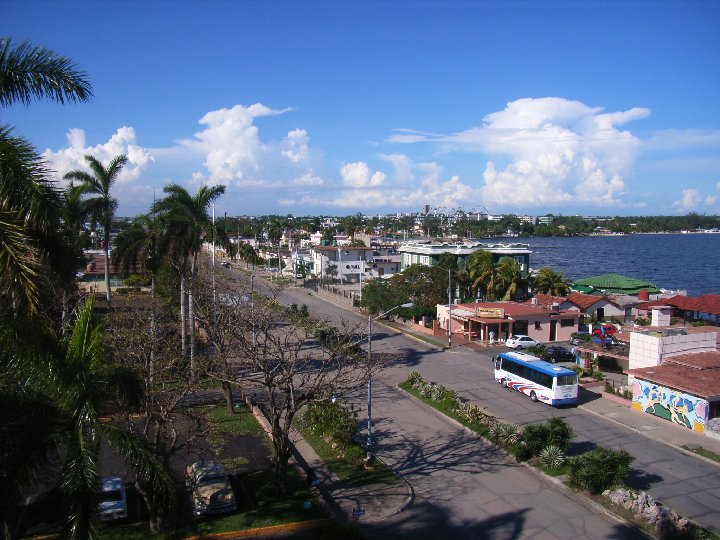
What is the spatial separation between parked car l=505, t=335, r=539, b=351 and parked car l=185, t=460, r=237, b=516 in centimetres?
2627

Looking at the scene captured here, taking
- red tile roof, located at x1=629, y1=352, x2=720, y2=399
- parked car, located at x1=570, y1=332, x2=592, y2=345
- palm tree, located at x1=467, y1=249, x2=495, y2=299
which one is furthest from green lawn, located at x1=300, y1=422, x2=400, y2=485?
palm tree, located at x1=467, y1=249, x2=495, y2=299

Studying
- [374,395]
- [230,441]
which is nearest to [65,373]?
[230,441]

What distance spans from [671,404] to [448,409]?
29.2 ft

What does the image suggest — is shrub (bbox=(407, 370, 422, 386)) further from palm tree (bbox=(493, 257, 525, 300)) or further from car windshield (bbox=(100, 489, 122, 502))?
palm tree (bbox=(493, 257, 525, 300))

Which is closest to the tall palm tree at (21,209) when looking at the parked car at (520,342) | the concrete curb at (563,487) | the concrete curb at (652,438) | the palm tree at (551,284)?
the concrete curb at (563,487)

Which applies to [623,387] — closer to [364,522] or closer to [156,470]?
[364,522]

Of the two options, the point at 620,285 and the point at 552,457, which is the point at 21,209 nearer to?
the point at 552,457

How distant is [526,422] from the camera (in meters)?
23.4

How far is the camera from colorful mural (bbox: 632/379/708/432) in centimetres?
2205

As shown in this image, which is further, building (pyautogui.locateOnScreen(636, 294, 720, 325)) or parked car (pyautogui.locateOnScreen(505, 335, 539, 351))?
building (pyautogui.locateOnScreen(636, 294, 720, 325))

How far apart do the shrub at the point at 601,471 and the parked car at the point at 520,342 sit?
21.1 m

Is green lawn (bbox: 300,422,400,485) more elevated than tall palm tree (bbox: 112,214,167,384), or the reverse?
tall palm tree (bbox: 112,214,167,384)

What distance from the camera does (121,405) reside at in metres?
12.9

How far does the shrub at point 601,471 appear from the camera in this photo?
16531 millimetres
